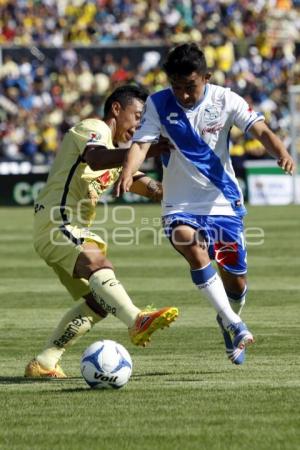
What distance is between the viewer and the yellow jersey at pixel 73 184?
8.53m

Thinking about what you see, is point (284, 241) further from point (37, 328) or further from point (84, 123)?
point (84, 123)

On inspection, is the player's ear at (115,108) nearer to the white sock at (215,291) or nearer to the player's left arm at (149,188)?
the player's left arm at (149,188)

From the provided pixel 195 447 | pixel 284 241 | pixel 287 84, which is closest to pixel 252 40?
pixel 287 84

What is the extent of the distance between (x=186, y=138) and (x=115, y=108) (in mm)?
648

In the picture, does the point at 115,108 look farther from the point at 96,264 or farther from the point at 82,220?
the point at 96,264

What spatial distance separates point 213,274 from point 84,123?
139 cm

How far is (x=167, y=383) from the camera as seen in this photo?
794 cm

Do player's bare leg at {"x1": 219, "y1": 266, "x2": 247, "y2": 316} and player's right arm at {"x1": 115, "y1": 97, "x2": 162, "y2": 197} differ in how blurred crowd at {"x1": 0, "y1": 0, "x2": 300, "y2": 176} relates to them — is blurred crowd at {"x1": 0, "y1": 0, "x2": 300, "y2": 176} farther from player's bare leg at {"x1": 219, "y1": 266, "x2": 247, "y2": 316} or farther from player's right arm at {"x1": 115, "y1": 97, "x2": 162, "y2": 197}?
player's right arm at {"x1": 115, "y1": 97, "x2": 162, "y2": 197}

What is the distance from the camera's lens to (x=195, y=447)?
19.5ft

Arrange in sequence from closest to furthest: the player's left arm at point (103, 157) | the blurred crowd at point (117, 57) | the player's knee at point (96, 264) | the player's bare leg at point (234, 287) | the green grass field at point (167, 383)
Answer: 1. the green grass field at point (167, 383)
2. the player's left arm at point (103, 157)
3. the player's knee at point (96, 264)
4. the player's bare leg at point (234, 287)
5. the blurred crowd at point (117, 57)

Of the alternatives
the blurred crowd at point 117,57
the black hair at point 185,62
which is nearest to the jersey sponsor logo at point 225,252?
the black hair at point 185,62

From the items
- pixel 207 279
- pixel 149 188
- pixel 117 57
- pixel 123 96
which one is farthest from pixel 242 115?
pixel 117 57

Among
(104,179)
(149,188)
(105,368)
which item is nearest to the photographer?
(105,368)

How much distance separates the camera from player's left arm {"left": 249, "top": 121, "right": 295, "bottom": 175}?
833 centimetres
